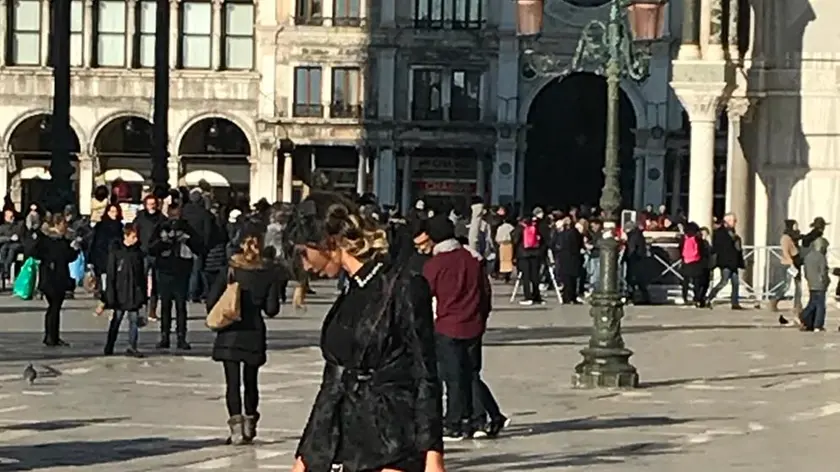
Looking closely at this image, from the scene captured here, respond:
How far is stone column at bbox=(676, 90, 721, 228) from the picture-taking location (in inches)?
1582

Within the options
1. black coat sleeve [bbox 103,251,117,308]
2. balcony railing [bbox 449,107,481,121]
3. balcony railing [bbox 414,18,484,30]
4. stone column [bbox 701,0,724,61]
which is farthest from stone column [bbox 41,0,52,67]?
black coat sleeve [bbox 103,251,117,308]

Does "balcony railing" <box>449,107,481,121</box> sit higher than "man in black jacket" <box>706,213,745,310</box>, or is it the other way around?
"balcony railing" <box>449,107,481,121</box>

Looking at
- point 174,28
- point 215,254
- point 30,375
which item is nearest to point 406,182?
point 174,28

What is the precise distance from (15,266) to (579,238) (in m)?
10.5

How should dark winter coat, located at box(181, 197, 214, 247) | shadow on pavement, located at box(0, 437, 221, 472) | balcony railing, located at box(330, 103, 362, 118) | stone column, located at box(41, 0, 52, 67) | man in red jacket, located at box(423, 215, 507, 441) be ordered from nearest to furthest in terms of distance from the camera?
shadow on pavement, located at box(0, 437, 221, 472) < man in red jacket, located at box(423, 215, 507, 441) < dark winter coat, located at box(181, 197, 214, 247) < balcony railing, located at box(330, 103, 362, 118) < stone column, located at box(41, 0, 52, 67)

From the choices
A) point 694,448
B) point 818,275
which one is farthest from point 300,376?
point 818,275

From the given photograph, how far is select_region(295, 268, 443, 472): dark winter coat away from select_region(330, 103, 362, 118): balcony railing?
6014cm

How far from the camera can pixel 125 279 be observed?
23.5 m

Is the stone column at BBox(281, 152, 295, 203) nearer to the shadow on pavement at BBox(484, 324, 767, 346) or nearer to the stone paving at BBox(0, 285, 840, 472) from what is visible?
the shadow on pavement at BBox(484, 324, 767, 346)

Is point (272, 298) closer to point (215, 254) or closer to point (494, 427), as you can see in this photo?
point (494, 427)

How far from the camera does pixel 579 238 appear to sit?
4062cm

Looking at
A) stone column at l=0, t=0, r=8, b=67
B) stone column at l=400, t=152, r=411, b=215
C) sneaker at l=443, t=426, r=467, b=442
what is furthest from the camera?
stone column at l=0, t=0, r=8, b=67

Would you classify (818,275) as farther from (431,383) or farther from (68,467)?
(431,383)

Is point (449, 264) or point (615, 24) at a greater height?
point (615, 24)
